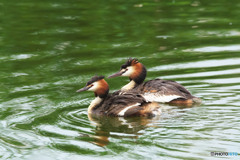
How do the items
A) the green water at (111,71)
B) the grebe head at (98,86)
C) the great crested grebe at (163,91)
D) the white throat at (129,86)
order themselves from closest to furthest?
the green water at (111,71) < the grebe head at (98,86) < the great crested grebe at (163,91) < the white throat at (129,86)

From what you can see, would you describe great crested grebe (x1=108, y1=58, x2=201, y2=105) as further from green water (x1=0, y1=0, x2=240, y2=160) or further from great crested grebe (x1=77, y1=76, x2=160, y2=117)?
great crested grebe (x1=77, y1=76, x2=160, y2=117)

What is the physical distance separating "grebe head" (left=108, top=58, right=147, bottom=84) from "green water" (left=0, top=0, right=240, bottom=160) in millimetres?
488

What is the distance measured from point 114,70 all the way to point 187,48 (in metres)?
2.46

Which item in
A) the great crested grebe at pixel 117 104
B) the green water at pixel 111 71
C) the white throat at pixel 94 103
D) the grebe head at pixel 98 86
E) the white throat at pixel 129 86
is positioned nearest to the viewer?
the green water at pixel 111 71

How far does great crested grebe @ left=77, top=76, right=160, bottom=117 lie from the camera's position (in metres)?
9.45

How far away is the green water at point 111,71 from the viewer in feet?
26.3

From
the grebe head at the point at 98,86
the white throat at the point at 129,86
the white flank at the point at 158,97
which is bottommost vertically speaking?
the white flank at the point at 158,97

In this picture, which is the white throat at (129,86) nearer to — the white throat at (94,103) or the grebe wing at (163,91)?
the grebe wing at (163,91)

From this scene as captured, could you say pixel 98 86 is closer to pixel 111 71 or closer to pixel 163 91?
pixel 163 91

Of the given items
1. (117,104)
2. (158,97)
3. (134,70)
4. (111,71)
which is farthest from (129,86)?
(117,104)

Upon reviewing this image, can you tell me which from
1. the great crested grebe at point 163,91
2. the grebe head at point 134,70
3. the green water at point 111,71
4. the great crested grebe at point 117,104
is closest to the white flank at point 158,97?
the great crested grebe at point 163,91

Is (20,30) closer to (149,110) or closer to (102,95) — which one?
(102,95)

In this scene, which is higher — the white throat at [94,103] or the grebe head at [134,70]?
the grebe head at [134,70]

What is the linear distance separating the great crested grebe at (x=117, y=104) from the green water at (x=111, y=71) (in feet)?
0.59
